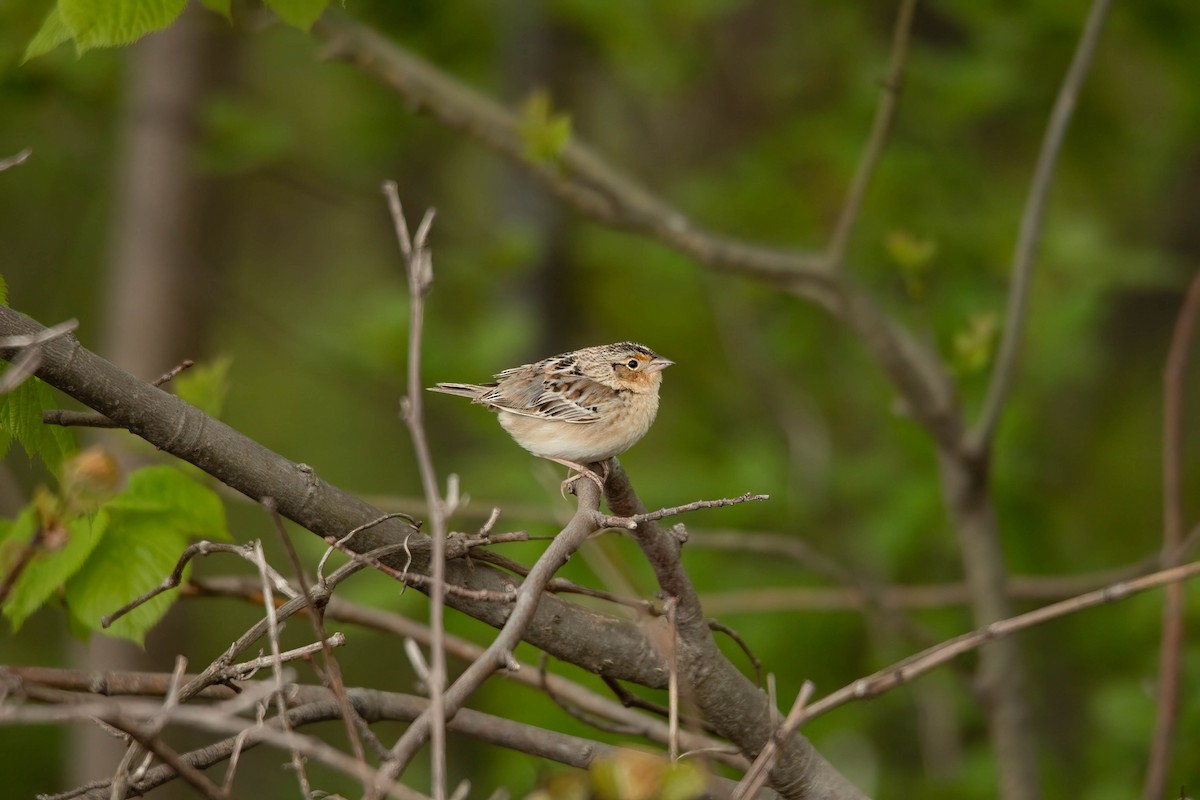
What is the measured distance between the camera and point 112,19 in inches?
86.0

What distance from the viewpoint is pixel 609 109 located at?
10.1 m

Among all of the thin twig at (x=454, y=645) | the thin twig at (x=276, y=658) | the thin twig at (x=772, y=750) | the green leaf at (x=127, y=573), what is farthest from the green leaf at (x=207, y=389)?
the thin twig at (x=772, y=750)

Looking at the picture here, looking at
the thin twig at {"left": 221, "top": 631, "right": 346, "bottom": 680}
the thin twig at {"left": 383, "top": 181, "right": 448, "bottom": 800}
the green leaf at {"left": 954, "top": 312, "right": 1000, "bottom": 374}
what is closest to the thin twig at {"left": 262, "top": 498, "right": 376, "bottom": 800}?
the thin twig at {"left": 221, "top": 631, "right": 346, "bottom": 680}

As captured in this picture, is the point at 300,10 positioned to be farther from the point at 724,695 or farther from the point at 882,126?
the point at 882,126

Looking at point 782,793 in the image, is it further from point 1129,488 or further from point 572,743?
point 1129,488

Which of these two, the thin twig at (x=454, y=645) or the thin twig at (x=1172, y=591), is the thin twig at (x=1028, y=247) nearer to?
the thin twig at (x=1172, y=591)

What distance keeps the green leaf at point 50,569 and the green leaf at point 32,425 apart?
0.19 meters

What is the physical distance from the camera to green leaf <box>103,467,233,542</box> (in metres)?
2.76

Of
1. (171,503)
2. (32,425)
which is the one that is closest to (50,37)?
(32,425)

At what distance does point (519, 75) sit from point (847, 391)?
9.81ft

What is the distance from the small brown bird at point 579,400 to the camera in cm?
321

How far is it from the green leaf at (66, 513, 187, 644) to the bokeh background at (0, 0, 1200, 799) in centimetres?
147

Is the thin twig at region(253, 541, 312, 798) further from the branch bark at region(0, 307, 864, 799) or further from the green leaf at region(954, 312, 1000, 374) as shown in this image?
the green leaf at region(954, 312, 1000, 374)

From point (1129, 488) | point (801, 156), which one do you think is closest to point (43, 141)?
point (801, 156)
